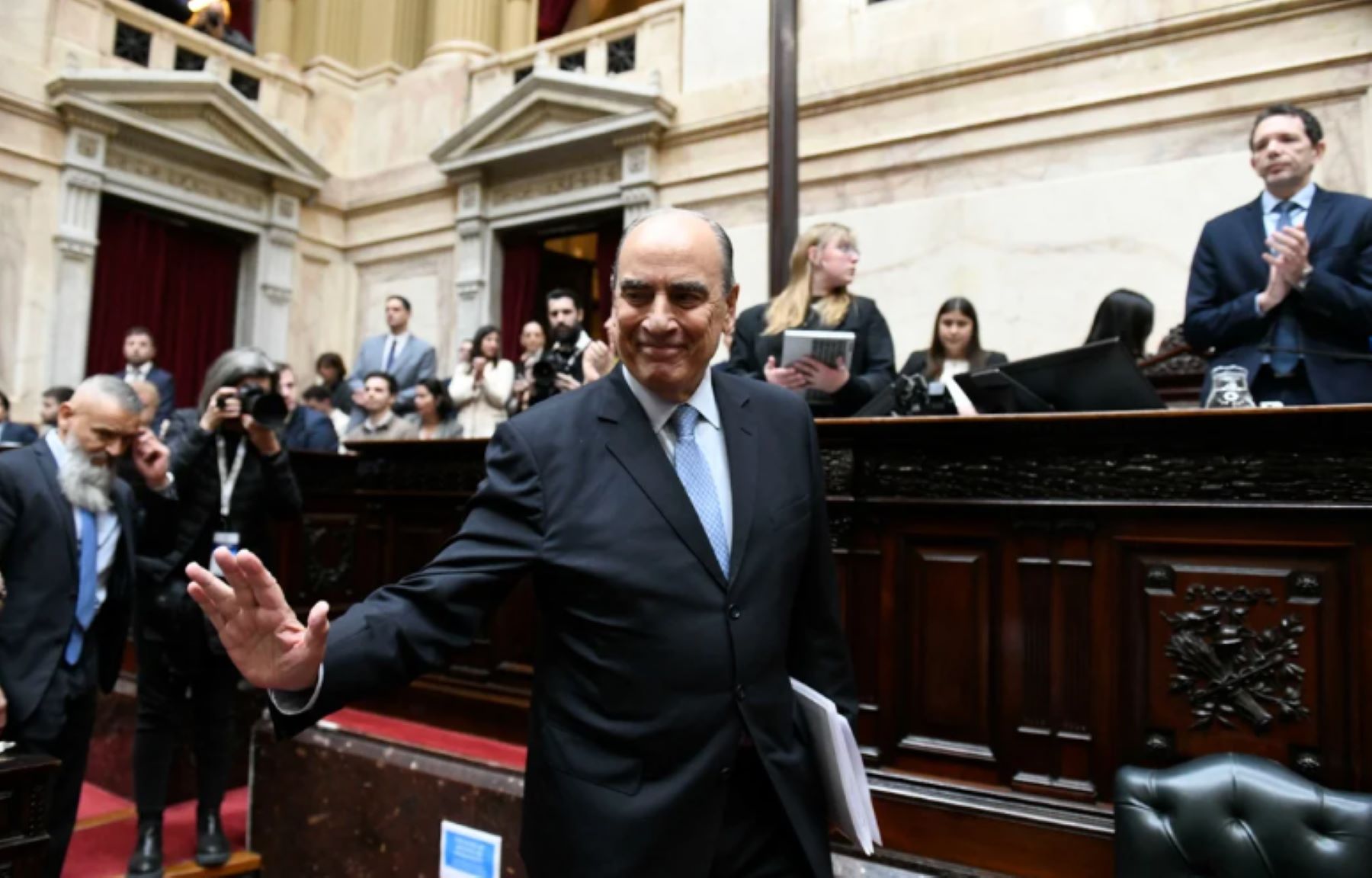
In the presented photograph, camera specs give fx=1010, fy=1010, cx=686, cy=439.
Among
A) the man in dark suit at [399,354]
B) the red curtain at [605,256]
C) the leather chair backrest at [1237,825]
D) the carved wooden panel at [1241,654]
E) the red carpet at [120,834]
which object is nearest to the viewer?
the leather chair backrest at [1237,825]

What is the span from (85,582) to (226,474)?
492 mm

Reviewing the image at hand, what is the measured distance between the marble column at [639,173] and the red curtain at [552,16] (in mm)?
2934

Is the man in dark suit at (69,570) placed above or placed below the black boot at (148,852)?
above

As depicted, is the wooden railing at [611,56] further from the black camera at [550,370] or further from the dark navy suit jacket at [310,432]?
the black camera at [550,370]

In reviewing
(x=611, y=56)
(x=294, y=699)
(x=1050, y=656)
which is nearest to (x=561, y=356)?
(x=1050, y=656)

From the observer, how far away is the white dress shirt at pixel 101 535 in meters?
2.78

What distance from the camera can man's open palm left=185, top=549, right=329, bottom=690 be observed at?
1.06m

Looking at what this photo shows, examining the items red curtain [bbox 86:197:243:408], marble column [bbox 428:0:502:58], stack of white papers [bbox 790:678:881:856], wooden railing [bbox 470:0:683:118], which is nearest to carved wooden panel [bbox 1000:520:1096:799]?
stack of white papers [bbox 790:678:881:856]

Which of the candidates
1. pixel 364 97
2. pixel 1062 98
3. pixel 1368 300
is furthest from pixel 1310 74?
pixel 364 97

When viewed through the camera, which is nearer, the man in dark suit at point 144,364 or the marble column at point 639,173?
the man in dark suit at point 144,364

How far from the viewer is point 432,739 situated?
316 cm

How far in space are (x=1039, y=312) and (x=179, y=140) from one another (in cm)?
693

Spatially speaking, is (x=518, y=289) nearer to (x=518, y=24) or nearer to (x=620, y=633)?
(x=518, y=24)

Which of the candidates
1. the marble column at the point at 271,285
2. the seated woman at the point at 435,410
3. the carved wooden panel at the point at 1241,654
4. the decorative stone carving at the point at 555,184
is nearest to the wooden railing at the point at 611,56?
the decorative stone carving at the point at 555,184
